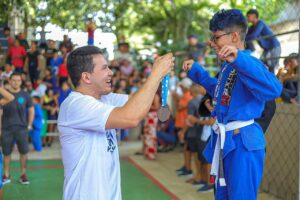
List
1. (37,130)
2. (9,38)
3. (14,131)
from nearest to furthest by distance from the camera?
(14,131) < (37,130) < (9,38)

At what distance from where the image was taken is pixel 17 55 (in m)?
12.7

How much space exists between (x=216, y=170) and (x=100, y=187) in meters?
0.91

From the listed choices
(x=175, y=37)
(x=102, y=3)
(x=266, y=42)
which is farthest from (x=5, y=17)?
(x=175, y=37)

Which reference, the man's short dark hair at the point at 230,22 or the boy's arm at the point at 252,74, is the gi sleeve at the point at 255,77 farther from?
the man's short dark hair at the point at 230,22

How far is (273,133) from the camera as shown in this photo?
20.9ft

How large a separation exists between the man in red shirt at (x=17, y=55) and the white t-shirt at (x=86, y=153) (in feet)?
33.2

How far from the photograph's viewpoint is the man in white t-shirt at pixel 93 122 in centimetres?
251

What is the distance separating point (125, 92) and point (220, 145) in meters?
8.88

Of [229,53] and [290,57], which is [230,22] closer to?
[229,53]

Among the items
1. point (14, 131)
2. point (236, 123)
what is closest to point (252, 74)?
point (236, 123)

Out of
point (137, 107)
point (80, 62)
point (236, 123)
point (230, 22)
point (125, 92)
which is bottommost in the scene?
point (125, 92)

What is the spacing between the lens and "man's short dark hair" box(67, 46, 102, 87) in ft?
9.12

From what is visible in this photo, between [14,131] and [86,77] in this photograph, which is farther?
[14,131]

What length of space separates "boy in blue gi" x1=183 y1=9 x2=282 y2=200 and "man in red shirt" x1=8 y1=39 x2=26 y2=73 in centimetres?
993
